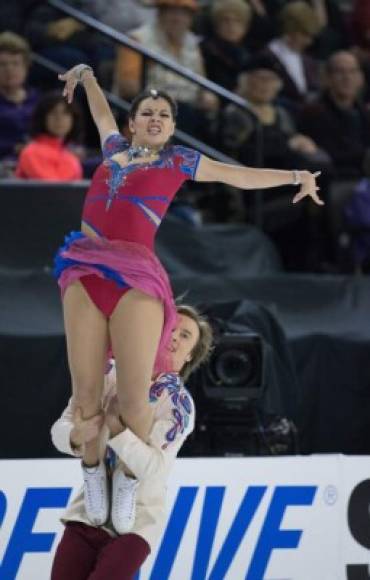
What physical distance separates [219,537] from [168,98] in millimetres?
1892

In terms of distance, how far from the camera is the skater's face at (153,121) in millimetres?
5422

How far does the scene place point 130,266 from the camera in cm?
525

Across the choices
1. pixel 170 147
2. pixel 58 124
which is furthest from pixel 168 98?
pixel 58 124

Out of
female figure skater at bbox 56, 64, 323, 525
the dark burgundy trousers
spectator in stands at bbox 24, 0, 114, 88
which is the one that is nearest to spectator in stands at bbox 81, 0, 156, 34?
spectator in stands at bbox 24, 0, 114, 88

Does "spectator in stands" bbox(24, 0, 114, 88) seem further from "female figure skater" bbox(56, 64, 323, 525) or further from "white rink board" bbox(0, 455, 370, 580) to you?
"female figure skater" bbox(56, 64, 323, 525)

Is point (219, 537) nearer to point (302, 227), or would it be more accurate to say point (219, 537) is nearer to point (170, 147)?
point (170, 147)

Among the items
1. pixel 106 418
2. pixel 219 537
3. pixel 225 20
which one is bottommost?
pixel 219 537

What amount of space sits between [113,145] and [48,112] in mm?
3294

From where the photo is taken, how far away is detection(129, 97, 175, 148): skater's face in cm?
542

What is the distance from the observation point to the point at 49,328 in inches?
303

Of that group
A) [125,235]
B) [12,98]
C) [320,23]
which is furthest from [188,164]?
[320,23]

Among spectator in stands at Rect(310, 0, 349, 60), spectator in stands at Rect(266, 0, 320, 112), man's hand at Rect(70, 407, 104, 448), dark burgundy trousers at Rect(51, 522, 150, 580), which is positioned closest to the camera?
dark burgundy trousers at Rect(51, 522, 150, 580)

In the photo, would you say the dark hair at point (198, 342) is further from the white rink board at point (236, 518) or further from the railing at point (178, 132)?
the railing at point (178, 132)

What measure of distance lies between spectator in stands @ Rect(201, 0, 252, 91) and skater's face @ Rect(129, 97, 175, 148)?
514cm
